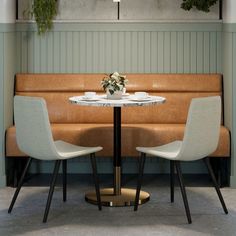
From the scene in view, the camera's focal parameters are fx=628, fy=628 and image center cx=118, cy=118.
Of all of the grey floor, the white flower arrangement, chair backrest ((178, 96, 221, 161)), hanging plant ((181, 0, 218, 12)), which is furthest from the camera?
hanging plant ((181, 0, 218, 12))

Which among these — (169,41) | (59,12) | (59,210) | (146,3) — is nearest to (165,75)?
(169,41)

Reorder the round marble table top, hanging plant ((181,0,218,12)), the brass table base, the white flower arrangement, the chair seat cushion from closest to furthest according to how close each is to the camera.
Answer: the round marble table top → the brass table base → the white flower arrangement → the chair seat cushion → hanging plant ((181,0,218,12))

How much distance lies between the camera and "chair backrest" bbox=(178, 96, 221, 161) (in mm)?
4594

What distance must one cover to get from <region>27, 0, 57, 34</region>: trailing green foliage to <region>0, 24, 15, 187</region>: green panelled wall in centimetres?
31

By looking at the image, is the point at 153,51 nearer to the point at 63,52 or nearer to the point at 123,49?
the point at 123,49

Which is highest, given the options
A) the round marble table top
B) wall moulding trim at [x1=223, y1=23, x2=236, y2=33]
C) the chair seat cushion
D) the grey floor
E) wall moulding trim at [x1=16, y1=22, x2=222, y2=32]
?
wall moulding trim at [x1=16, y1=22, x2=222, y2=32]

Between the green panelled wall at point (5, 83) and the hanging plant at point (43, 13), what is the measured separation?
0.31 meters

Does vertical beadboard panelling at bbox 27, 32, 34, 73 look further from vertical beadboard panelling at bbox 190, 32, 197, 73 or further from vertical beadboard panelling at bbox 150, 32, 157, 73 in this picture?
vertical beadboard panelling at bbox 190, 32, 197, 73

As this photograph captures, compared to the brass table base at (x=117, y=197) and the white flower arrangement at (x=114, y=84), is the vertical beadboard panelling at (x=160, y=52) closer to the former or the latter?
the white flower arrangement at (x=114, y=84)

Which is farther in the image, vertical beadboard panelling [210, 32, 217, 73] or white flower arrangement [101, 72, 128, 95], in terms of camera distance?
vertical beadboard panelling [210, 32, 217, 73]

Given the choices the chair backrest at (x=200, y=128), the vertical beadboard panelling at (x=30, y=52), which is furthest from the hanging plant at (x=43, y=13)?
the chair backrest at (x=200, y=128)

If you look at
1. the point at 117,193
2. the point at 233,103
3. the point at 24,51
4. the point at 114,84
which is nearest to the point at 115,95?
the point at 114,84

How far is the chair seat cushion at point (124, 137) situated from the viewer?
582 cm

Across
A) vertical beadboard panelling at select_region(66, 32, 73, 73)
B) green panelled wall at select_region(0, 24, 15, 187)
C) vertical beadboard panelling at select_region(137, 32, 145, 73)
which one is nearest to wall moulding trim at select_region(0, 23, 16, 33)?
green panelled wall at select_region(0, 24, 15, 187)
